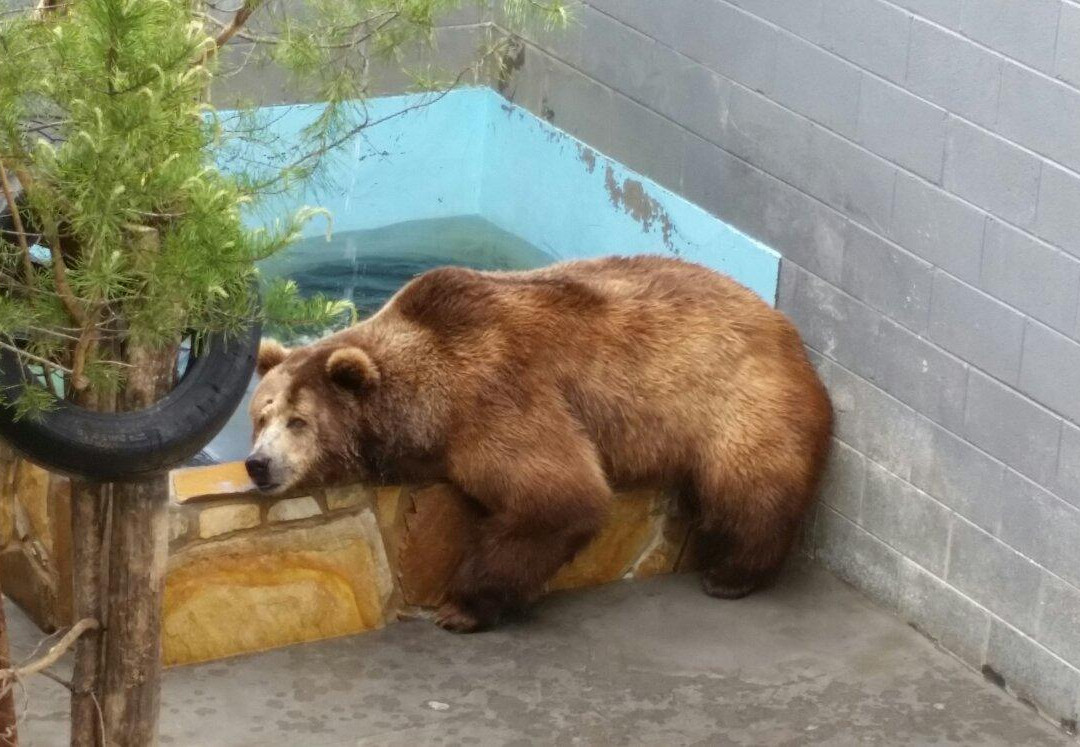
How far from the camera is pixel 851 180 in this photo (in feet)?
20.5

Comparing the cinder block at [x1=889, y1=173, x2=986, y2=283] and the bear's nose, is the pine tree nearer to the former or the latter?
the bear's nose

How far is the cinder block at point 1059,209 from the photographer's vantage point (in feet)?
17.3

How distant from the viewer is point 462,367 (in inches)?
238

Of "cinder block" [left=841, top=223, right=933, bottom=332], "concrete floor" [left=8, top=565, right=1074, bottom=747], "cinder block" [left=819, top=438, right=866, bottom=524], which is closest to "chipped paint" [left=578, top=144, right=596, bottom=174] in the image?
"cinder block" [left=841, top=223, right=933, bottom=332]

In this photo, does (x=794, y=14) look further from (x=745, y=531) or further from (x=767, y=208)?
(x=745, y=531)

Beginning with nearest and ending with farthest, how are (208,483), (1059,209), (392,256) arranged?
(1059,209) → (208,483) → (392,256)

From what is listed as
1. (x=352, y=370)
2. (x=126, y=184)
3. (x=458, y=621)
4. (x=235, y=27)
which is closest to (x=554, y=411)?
(x=352, y=370)

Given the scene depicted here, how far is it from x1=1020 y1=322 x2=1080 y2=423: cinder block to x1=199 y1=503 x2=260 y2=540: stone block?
2.56 m

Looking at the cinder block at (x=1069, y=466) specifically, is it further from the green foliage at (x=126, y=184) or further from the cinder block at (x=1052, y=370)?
the green foliage at (x=126, y=184)

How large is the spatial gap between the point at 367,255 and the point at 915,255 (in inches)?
158

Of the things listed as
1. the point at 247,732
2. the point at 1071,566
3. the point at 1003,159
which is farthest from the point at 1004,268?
the point at 247,732

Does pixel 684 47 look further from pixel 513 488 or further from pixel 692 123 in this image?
pixel 513 488

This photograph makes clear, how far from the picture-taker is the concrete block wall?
5.44 metres

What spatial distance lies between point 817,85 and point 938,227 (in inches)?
33.1
